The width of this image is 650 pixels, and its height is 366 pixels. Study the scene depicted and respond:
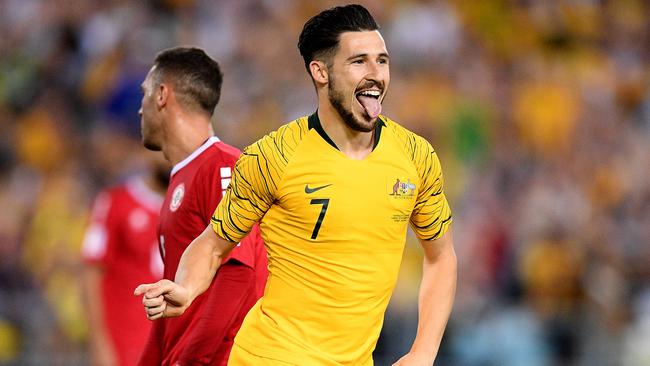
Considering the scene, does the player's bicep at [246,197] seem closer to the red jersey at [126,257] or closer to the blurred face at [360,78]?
the blurred face at [360,78]

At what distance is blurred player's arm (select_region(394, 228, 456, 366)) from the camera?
15.9 ft

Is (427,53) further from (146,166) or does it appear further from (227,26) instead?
(146,166)

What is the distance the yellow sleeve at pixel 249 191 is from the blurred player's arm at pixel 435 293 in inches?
28.2

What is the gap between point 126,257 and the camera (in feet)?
24.5

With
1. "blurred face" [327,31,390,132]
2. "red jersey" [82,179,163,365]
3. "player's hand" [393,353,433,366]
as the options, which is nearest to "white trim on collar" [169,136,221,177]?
"blurred face" [327,31,390,132]

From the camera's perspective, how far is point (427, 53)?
1275cm

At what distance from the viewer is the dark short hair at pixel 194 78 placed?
5.69 m

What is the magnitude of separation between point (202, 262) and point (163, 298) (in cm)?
34

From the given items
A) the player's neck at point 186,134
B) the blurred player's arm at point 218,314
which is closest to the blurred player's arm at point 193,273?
the blurred player's arm at point 218,314

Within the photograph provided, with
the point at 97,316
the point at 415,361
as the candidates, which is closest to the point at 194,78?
the point at 415,361

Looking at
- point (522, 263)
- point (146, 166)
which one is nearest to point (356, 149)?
point (146, 166)

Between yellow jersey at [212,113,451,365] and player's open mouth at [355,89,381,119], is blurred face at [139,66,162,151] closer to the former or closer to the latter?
yellow jersey at [212,113,451,365]

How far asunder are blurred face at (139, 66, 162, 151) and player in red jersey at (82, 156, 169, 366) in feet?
4.90

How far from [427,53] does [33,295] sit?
15.6 ft
